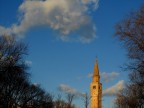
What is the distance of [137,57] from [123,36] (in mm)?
1786

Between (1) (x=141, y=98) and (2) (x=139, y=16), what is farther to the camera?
(1) (x=141, y=98)

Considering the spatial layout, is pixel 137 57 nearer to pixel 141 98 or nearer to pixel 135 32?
pixel 135 32

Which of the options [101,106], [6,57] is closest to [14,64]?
[6,57]

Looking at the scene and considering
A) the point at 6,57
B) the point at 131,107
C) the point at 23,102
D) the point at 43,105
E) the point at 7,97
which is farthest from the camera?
the point at 43,105

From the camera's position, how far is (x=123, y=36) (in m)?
23.4

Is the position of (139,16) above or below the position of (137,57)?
above

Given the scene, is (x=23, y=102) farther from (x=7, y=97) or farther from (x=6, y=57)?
(x=6, y=57)

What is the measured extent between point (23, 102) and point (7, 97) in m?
20.6

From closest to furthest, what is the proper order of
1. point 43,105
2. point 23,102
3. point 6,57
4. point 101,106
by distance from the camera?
point 6,57 < point 23,102 < point 43,105 < point 101,106

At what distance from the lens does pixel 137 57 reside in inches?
936

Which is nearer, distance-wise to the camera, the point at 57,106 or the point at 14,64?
the point at 14,64

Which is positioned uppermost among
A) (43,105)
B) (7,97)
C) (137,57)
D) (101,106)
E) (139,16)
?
(101,106)

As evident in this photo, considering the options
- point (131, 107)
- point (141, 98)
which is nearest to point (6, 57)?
point (141, 98)

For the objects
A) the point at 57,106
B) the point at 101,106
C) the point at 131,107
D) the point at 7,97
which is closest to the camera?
the point at 7,97
